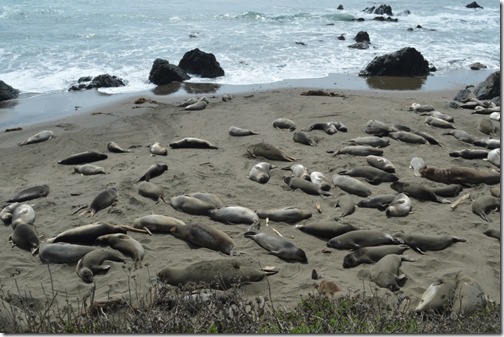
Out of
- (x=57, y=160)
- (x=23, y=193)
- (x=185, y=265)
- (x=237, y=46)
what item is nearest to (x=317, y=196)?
(x=185, y=265)

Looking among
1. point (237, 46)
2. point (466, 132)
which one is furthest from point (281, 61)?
point (466, 132)

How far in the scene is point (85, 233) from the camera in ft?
19.8

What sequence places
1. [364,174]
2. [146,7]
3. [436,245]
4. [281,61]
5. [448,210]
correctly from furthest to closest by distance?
[146,7] < [281,61] < [364,174] < [448,210] < [436,245]

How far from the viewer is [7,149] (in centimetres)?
999

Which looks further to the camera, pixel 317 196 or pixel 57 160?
pixel 57 160

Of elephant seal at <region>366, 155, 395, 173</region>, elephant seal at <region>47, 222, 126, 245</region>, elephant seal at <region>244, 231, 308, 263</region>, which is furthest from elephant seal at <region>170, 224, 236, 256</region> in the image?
elephant seal at <region>366, 155, 395, 173</region>

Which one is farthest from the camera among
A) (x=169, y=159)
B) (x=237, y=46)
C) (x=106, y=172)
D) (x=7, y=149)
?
(x=237, y=46)

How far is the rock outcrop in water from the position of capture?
15.0 meters

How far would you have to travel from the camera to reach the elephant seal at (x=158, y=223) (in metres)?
6.34

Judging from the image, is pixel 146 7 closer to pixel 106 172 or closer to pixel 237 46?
pixel 237 46

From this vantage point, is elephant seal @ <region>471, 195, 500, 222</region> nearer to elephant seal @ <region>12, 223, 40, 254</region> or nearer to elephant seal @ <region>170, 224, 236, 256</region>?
elephant seal @ <region>170, 224, 236, 256</region>

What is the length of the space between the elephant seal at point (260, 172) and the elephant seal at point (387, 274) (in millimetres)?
2722

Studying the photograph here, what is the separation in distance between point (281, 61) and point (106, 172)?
37.6 feet

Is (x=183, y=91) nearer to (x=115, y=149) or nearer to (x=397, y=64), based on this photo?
(x=115, y=149)
